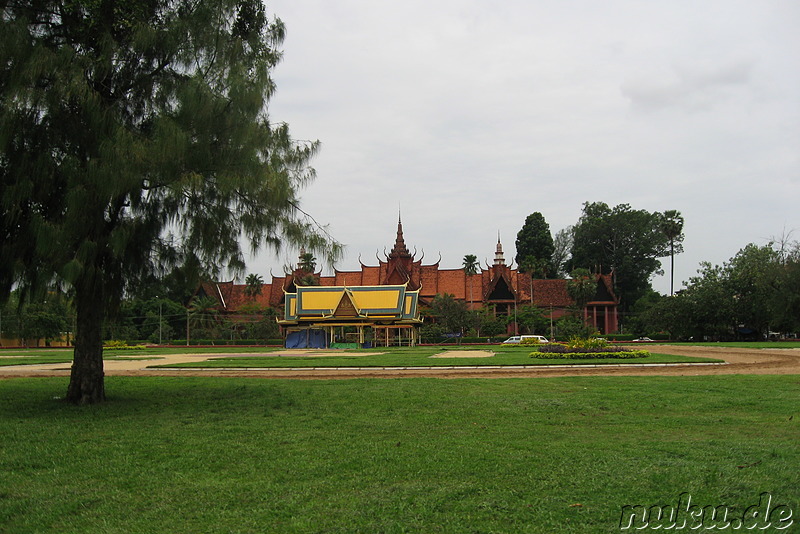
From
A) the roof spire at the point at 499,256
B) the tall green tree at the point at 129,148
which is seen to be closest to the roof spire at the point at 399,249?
the roof spire at the point at 499,256

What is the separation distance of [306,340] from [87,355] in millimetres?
44488

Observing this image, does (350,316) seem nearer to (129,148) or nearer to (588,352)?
(588,352)

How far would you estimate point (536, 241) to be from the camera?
9375 centimetres

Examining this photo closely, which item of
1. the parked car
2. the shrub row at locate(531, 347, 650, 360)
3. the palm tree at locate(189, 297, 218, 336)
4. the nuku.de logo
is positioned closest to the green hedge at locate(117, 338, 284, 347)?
the palm tree at locate(189, 297, 218, 336)

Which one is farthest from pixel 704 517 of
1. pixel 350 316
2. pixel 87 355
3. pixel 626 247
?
pixel 626 247

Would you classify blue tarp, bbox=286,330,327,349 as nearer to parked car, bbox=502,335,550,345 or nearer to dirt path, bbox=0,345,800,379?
parked car, bbox=502,335,550,345

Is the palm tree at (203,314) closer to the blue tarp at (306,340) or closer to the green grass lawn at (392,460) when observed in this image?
the blue tarp at (306,340)

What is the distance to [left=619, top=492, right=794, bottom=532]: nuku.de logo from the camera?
5125mm

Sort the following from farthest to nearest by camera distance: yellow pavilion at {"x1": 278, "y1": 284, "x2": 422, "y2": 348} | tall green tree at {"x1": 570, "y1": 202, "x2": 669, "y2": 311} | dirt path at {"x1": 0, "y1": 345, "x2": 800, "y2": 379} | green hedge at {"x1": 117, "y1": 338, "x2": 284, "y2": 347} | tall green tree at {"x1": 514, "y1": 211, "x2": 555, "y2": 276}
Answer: tall green tree at {"x1": 514, "y1": 211, "x2": 555, "y2": 276} → tall green tree at {"x1": 570, "y1": 202, "x2": 669, "y2": 311} → green hedge at {"x1": 117, "y1": 338, "x2": 284, "y2": 347} → yellow pavilion at {"x1": 278, "y1": 284, "x2": 422, "y2": 348} → dirt path at {"x1": 0, "y1": 345, "x2": 800, "y2": 379}

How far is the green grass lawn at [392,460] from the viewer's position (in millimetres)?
5707

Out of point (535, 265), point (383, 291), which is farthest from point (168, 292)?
point (535, 265)

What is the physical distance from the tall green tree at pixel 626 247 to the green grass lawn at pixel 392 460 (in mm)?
77390

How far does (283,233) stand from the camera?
1371 centimetres

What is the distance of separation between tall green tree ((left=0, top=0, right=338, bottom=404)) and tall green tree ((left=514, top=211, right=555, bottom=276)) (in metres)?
81.7
